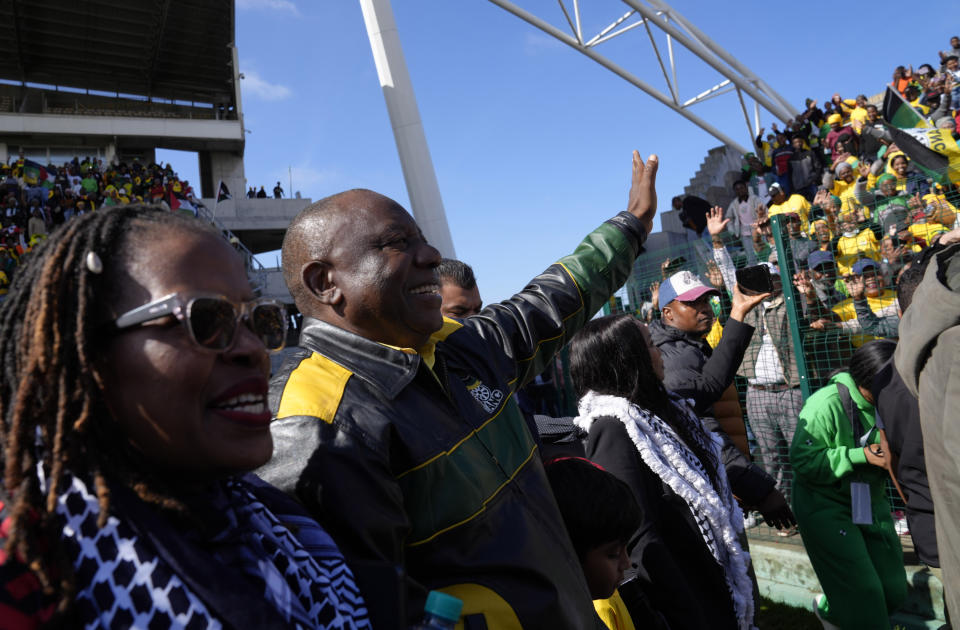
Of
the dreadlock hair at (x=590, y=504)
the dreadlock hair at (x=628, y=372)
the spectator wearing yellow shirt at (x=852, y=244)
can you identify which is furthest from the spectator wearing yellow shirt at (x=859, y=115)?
the dreadlock hair at (x=590, y=504)

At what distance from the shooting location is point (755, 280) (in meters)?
3.30

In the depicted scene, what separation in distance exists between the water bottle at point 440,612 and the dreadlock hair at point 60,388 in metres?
0.43

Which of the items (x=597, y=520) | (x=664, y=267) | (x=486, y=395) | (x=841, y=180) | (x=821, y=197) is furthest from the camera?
(x=841, y=180)

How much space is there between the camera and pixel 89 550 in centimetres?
85

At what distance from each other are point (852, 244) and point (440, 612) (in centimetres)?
478

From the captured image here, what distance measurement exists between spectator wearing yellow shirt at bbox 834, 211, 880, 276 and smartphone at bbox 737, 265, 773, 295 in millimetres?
1952

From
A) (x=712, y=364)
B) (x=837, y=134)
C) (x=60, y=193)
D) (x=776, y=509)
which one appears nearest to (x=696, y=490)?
(x=776, y=509)

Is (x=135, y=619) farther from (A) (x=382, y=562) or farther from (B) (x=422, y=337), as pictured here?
(B) (x=422, y=337)

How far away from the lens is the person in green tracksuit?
3.53m

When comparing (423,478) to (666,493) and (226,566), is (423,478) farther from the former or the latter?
(666,493)

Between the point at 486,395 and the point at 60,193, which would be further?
the point at 60,193

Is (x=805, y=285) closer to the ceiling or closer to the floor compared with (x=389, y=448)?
closer to the ceiling

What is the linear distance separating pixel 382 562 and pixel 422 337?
654 millimetres

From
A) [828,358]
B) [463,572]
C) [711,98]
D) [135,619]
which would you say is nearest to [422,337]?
[463,572]
